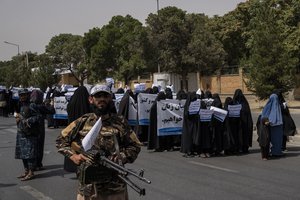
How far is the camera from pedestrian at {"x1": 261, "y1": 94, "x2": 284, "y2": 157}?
1116 centimetres

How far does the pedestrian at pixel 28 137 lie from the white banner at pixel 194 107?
12.9 feet

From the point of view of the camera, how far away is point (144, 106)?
1417 cm

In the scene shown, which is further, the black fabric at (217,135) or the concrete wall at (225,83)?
the concrete wall at (225,83)

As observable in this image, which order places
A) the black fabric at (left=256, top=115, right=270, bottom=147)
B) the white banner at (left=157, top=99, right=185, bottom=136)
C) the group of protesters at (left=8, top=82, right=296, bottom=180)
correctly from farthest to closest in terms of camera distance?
the white banner at (left=157, top=99, right=185, bottom=136), the group of protesters at (left=8, top=82, right=296, bottom=180), the black fabric at (left=256, top=115, right=270, bottom=147)

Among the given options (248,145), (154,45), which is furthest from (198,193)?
(154,45)

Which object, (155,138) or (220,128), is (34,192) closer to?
(220,128)

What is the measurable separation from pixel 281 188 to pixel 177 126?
5.53 m

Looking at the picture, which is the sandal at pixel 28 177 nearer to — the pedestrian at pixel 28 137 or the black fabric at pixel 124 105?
the pedestrian at pixel 28 137

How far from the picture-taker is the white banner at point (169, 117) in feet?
42.8

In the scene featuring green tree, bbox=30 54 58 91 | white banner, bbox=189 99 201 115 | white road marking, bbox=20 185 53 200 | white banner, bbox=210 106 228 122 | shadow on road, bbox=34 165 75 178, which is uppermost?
green tree, bbox=30 54 58 91

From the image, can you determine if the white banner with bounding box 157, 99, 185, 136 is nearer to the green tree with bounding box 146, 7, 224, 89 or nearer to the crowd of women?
the crowd of women

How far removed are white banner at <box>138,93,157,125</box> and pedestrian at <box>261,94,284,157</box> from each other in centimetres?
393

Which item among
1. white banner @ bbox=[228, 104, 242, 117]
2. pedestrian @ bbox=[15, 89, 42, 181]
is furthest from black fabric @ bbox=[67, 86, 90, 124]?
white banner @ bbox=[228, 104, 242, 117]

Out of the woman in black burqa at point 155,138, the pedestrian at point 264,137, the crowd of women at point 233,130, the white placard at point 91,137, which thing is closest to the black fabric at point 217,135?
the crowd of women at point 233,130
